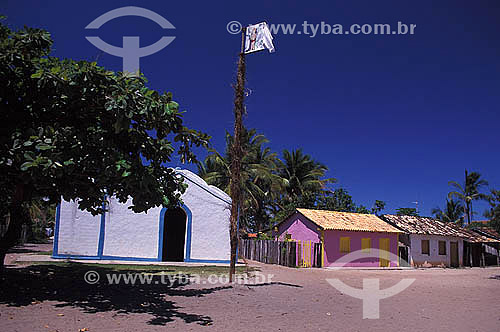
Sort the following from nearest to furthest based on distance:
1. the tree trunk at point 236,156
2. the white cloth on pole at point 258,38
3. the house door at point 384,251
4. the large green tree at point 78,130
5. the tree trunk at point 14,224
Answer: the large green tree at point 78,130 → the tree trunk at point 14,224 → the white cloth on pole at point 258,38 → the tree trunk at point 236,156 → the house door at point 384,251

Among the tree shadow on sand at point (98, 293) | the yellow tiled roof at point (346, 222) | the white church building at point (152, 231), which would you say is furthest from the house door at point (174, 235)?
the tree shadow on sand at point (98, 293)

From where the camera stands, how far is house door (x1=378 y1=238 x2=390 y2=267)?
25500 mm

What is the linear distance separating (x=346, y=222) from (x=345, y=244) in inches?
62.8

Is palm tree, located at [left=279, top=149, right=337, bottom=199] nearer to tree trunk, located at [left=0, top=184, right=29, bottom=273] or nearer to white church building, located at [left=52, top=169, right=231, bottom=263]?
white church building, located at [left=52, top=169, right=231, bottom=263]

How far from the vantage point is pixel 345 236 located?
929 inches

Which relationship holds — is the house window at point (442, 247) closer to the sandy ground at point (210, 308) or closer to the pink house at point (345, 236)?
the pink house at point (345, 236)

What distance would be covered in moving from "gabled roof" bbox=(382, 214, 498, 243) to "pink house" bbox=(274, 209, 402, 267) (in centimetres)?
161

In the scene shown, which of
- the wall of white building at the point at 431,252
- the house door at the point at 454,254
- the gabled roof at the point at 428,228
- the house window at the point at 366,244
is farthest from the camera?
the house door at the point at 454,254

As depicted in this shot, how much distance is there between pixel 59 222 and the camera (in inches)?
681

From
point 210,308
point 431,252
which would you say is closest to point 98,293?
point 210,308

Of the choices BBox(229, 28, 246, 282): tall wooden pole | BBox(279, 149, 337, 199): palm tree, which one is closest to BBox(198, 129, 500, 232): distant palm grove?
BBox(279, 149, 337, 199): palm tree

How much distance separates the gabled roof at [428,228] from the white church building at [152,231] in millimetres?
14203

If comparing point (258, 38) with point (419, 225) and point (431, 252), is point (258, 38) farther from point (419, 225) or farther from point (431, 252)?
point (431, 252)

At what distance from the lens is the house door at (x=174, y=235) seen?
65.8ft
